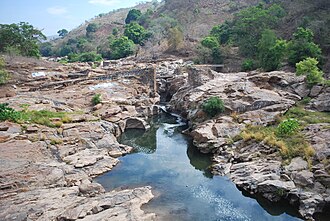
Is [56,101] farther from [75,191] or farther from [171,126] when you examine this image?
[75,191]

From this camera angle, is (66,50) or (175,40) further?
(66,50)

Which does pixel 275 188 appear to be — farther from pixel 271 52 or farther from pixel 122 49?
pixel 122 49

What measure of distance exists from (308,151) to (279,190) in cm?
371

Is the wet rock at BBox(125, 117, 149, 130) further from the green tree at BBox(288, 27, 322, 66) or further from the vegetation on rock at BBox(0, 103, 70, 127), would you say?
the green tree at BBox(288, 27, 322, 66)

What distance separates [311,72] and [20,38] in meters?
42.9

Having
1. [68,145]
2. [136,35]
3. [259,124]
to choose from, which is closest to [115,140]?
[68,145]

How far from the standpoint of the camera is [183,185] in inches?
817

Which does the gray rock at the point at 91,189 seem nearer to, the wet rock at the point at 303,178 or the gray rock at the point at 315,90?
the wet rock at the point at 303,178

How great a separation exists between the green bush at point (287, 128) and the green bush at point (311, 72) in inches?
330

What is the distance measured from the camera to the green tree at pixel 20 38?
1903 inches

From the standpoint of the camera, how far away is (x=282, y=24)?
52.2 meters

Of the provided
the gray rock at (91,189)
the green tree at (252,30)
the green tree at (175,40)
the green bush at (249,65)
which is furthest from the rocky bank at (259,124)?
the green tree at (175,40)

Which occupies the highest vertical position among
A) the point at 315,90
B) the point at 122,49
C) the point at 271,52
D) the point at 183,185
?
the point at 122,49

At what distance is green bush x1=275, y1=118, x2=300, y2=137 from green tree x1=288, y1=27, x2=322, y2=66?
50.5 feet
